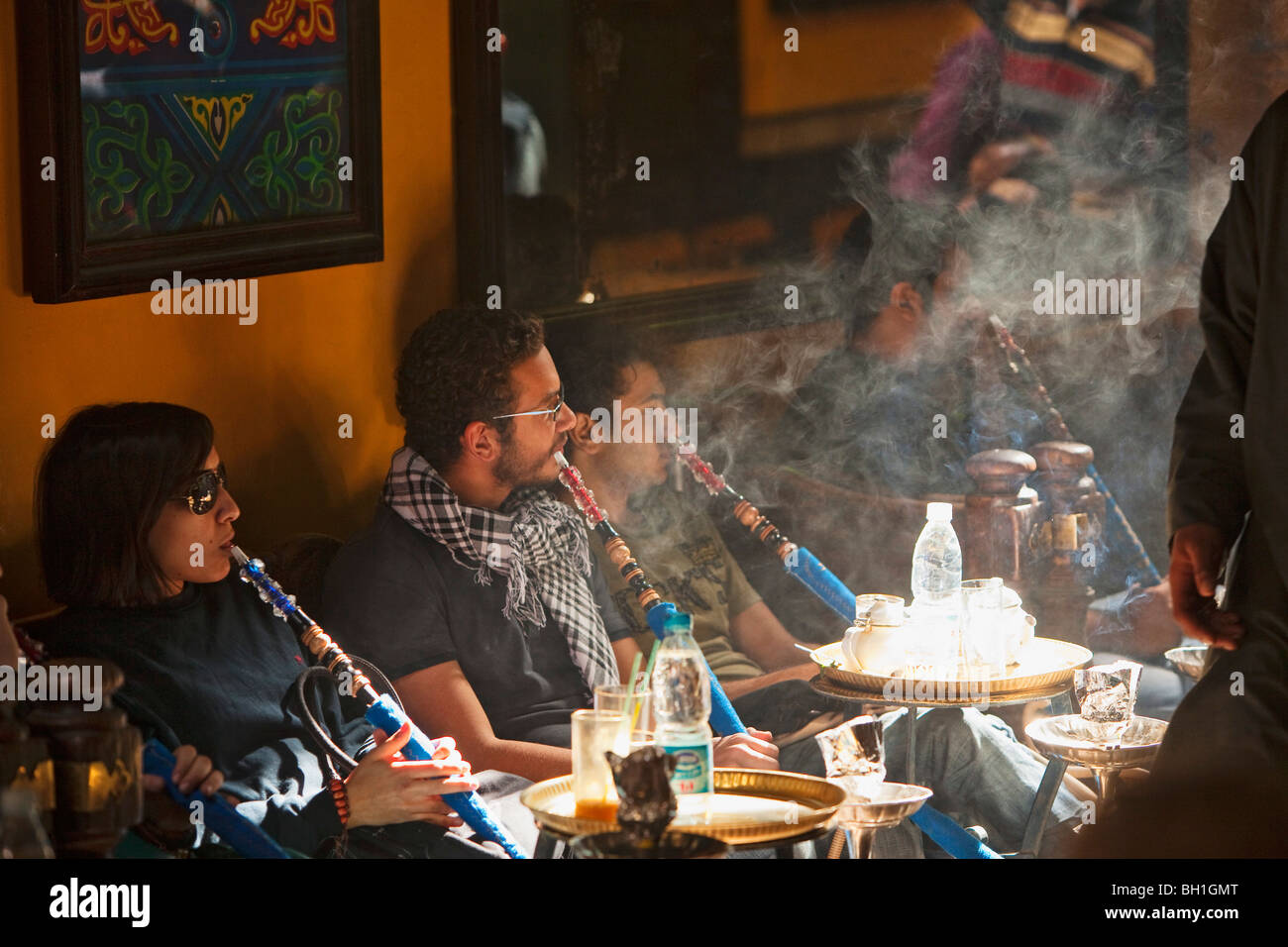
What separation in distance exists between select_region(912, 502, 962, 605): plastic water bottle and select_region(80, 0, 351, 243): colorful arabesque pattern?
53.9 inches

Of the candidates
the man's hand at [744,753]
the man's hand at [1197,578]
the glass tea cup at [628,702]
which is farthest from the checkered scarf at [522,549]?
the man's hand at [1197,578]

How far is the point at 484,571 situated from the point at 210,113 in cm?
98

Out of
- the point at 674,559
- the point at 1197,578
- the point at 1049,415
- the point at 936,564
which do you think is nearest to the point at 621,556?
the point at 674,559

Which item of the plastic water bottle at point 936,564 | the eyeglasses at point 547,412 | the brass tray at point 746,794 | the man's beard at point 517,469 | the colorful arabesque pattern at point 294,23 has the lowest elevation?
the brass tray at point 746,794

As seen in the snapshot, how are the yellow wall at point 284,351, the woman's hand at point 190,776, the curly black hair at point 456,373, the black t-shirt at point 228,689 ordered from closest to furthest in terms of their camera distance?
1. the woman's hand at point 190,776
2. the black t-shirt at point 228,689
3. the yellow wall at point 284,351
4. the curly black hair at point 456,373

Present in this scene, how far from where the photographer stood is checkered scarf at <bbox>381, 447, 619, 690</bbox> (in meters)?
3.03

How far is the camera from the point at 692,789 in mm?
2119

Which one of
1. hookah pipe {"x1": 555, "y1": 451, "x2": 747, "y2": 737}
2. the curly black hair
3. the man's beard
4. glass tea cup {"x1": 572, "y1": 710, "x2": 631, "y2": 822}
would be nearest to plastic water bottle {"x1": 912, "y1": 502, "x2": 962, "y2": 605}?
hookah pipe {"x1": 555, "y1": 451, "x2": 747, "y2": 737}

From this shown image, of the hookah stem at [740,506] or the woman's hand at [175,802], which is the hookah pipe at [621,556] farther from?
the woman's hand at [175,802]

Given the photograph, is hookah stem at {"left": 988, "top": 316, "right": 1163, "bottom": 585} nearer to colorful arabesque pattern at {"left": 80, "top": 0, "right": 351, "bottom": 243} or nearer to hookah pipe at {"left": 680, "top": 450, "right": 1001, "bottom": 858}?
hookah pipe at {"left": 680, "top": 450, "right": 1001, "bottom": 858}

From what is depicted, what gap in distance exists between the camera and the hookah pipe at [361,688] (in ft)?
8.59

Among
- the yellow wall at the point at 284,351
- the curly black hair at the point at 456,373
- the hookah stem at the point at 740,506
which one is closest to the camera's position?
the yellow wall at the point at 284,351

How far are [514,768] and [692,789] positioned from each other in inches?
34.0

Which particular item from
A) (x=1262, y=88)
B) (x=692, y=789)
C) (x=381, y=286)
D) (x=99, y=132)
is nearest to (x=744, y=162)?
(x=381, y=286)
